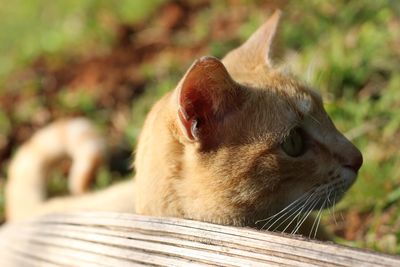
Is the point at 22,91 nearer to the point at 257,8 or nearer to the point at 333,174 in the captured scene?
the point at 257,8

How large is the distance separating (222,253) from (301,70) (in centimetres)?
255

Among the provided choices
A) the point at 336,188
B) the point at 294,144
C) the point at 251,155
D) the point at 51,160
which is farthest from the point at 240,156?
the point at 51,160

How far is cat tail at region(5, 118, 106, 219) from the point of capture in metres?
4.62

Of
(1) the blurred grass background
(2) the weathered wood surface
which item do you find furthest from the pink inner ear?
(1) the blurred grass background

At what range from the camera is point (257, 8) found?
18.7 feet

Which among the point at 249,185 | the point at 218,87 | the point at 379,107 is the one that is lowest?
the point at 379,107

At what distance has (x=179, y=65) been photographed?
541cm

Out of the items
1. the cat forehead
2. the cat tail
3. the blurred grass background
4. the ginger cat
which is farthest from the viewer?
the cat tail

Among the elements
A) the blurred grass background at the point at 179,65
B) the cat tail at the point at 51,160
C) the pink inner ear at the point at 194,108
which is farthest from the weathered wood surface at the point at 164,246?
the cat tail at the point at 51,160

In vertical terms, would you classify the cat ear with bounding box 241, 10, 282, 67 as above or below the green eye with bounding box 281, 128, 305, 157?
above

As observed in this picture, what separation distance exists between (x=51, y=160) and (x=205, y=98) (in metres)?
2.46

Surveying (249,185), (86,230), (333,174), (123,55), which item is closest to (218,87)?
(249,185)

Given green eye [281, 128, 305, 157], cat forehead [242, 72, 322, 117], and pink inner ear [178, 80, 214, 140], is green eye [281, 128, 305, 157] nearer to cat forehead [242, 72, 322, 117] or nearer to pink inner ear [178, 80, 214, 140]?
cat forehead [242, 72, 322, 117]

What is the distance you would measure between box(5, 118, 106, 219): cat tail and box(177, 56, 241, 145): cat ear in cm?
212
